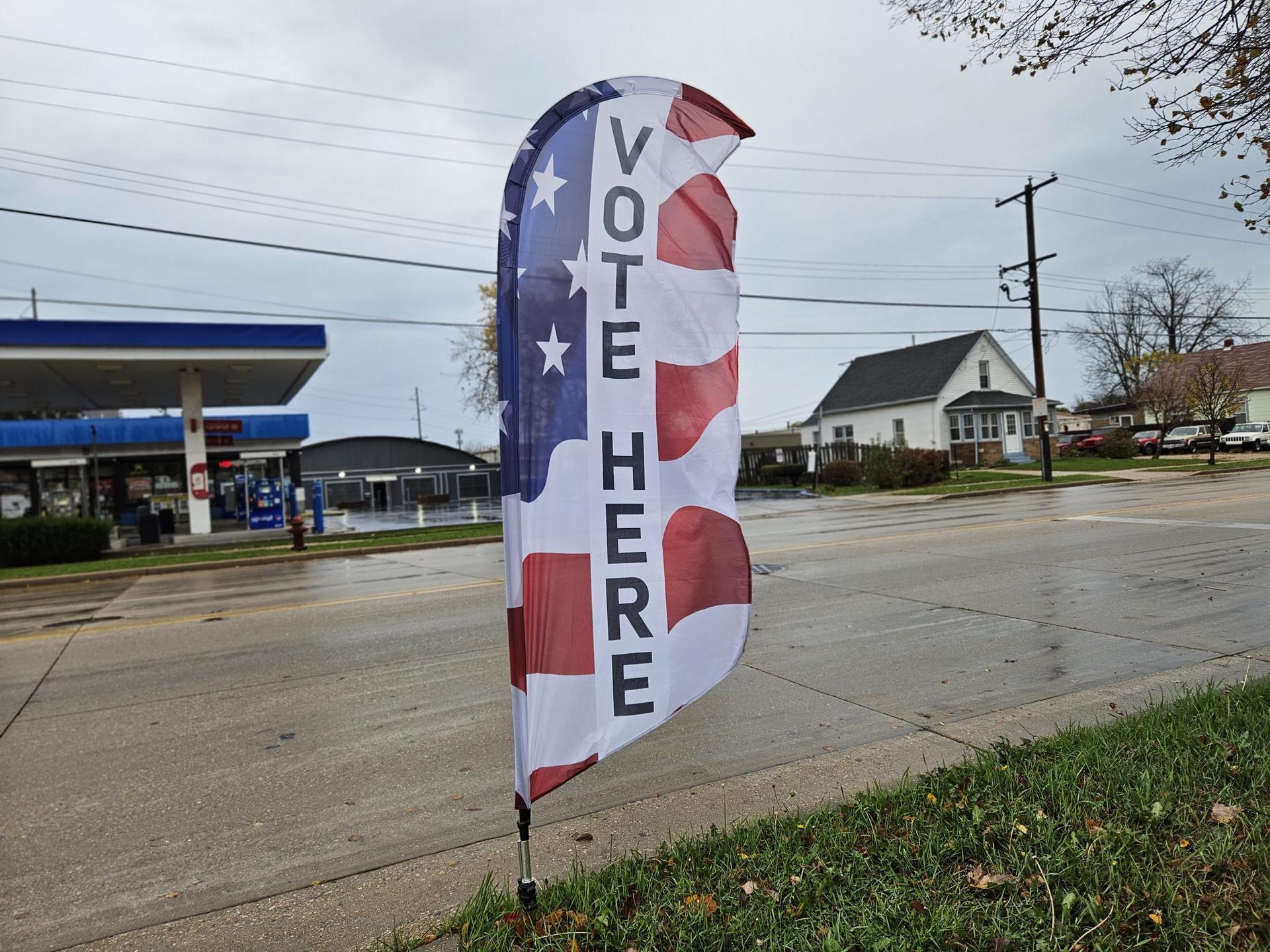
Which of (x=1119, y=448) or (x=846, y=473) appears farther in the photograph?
(x=1119, y=448)

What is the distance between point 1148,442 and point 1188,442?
2.04 meters

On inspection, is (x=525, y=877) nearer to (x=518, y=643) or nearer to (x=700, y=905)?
(x=700, y=905)

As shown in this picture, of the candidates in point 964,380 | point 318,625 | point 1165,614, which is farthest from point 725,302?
point 964,380

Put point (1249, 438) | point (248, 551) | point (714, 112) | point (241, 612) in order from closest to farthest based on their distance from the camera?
point (714, 112) < point (241, 612) < point (248, 551) < point (1249, 438)

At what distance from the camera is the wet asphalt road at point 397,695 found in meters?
3.79

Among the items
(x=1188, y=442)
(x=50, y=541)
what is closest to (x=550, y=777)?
(x=50, y=541)

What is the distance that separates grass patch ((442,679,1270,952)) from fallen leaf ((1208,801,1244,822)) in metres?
0.02

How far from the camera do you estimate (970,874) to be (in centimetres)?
292

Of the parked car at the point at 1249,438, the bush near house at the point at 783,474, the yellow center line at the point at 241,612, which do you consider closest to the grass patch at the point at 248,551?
the yellow center line at the point at 241,612

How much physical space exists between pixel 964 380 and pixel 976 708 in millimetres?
43048

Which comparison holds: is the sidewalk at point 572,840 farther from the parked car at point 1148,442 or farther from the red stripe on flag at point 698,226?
the parked car at point 1148,442

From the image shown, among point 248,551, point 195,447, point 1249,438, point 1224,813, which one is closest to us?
point 1224,813

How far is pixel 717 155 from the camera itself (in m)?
3.33

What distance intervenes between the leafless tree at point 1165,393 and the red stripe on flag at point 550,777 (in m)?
53.3
